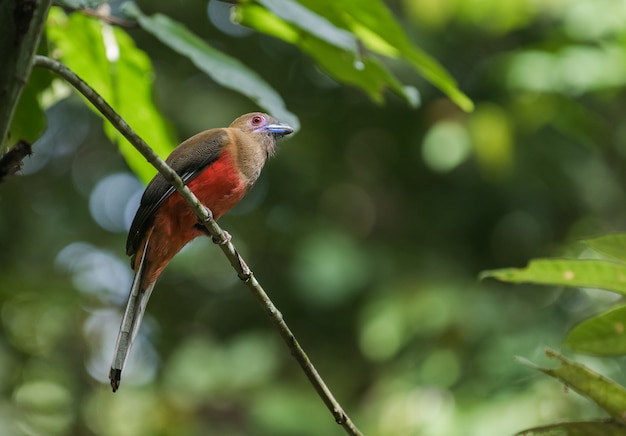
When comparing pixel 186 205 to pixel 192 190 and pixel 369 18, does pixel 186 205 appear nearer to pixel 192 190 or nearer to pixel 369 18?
pixel 192 190

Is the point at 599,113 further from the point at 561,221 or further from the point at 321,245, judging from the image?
the point at 321,245

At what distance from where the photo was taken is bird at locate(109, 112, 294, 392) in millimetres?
2621

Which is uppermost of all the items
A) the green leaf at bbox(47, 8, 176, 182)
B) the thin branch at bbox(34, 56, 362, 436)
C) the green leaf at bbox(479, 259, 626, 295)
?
the green leaf at bbox(47, 8, 176, 182)

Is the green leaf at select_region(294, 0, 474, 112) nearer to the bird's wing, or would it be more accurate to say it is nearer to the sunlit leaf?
the sunlit leaf

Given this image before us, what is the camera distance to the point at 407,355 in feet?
19.6

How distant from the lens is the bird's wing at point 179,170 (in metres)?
2.59

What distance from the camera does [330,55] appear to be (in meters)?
2.18

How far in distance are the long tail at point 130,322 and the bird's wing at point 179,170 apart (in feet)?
0.16

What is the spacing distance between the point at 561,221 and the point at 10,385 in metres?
4.72

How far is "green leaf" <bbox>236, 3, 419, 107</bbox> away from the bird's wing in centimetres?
58

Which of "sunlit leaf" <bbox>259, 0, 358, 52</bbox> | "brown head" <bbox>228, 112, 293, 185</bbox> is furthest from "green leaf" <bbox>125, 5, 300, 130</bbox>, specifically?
"brown head" <bbox>228, 112, 293, 185</bbox>

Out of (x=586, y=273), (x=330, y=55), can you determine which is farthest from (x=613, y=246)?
(x=330, y=55)

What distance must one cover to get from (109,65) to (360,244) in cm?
503

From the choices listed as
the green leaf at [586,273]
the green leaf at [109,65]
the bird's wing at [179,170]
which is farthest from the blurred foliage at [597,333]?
the bird's wing at [179,170]
